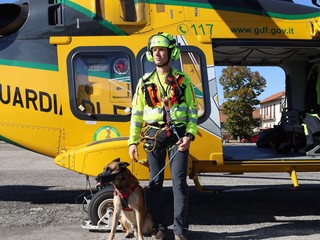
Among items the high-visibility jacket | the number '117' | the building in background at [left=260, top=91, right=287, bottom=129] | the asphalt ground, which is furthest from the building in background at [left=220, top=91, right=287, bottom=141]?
the high-visibility jacket

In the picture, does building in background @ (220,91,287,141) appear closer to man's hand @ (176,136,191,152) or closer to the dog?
man's hand @ (176,136,191,152)

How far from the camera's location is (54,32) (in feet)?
17.8

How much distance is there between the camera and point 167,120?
429 centimetres

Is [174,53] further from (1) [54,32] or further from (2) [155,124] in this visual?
(1) [54,32]

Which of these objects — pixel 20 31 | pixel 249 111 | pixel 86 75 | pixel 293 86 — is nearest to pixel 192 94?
pixel 86 75

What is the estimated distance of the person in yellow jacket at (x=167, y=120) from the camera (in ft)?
13.9

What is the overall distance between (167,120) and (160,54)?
692 mm

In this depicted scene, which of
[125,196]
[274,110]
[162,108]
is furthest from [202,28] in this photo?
[274,110]

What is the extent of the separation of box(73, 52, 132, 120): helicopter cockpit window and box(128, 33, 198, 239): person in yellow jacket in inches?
43.5

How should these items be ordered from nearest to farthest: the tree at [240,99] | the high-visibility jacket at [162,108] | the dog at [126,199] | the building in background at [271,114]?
the dog at [126,199], the high-visibility jacket at [162,108], the building in background at [271,114], the tree at [240,99]

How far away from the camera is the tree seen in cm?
4282

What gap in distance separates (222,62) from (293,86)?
150 centimetres

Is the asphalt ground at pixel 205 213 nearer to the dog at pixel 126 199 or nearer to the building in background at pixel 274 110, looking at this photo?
the dog at pixel 126 199

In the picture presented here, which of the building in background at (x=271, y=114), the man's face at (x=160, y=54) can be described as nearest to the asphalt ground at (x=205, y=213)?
the building in background at (x=271, y=114)
